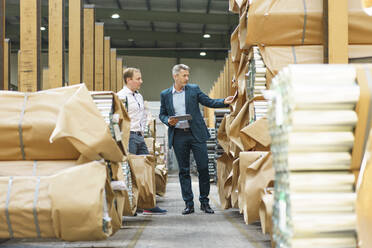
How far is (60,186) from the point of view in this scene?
12.5 feet

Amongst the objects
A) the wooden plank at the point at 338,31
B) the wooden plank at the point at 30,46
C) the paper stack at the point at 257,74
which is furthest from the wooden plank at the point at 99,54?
the wooden plank at the point at 338,31

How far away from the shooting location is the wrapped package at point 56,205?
3.78 m

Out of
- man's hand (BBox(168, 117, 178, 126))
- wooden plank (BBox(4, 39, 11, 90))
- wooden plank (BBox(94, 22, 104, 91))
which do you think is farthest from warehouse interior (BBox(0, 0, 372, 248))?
wooden plank (BBox(4, 39, 11, 90))

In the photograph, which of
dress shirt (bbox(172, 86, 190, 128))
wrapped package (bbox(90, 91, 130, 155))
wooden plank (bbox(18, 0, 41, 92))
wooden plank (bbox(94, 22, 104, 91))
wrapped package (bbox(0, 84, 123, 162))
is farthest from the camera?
wooden plank (bbox(94, 22, 104, 91))

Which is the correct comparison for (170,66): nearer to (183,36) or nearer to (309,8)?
(183,36)

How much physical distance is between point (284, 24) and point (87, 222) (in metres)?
3.46

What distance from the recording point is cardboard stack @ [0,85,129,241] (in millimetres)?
3811

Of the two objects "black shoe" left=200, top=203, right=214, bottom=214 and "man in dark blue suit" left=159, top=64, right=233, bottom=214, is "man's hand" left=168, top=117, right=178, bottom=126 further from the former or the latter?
"black shoe" left=200, top=203, right=214, bottom=214

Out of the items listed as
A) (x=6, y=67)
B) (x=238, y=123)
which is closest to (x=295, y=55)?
(x=238, y=123)

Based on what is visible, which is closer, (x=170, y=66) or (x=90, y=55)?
(x=90, y=55)

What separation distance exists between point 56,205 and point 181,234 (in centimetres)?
220

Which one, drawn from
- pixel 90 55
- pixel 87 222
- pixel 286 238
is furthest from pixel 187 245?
pixel 90 55

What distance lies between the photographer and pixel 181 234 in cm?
574

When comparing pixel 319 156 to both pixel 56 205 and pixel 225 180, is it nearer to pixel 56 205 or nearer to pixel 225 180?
pixel 56 205
